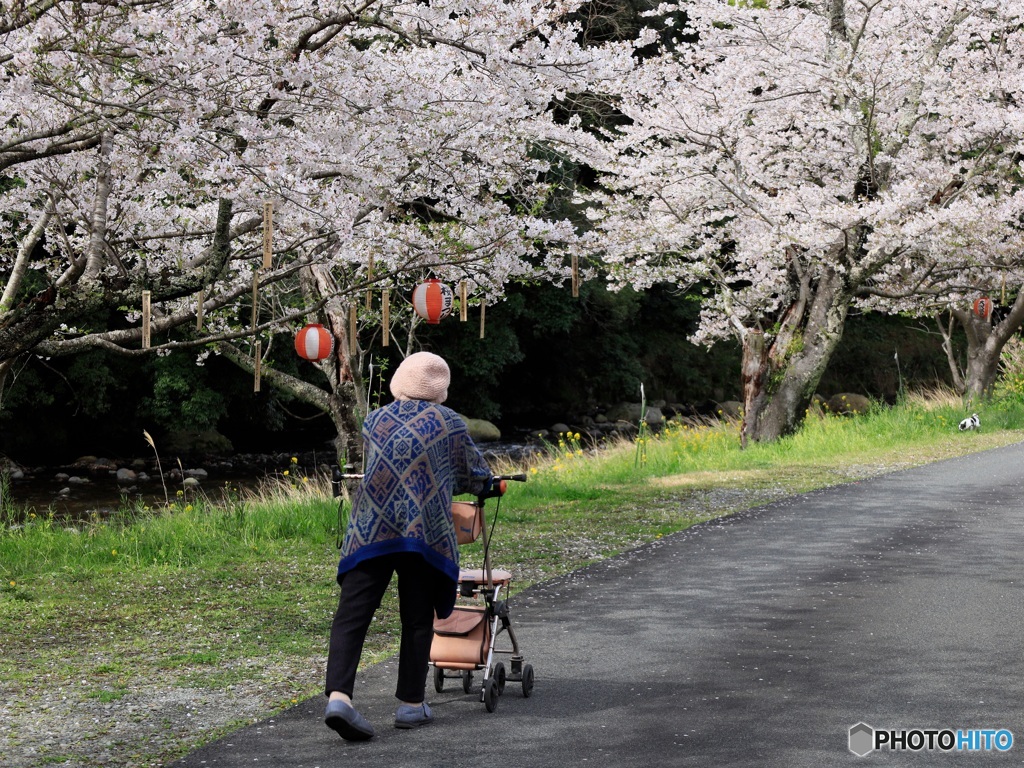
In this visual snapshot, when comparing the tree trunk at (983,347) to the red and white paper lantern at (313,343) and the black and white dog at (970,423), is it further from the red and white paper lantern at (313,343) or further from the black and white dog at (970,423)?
the red and white paper lantern at (313,343)

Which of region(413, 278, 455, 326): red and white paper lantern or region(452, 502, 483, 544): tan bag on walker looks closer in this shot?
region(452, 502, 483, 544): tan bag on walker

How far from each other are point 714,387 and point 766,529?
2805 cm

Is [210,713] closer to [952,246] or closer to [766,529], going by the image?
[766,529]

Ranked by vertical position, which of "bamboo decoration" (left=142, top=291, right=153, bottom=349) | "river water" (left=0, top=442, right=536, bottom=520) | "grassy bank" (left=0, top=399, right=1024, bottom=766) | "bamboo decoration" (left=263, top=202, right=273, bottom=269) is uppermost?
"bamboo decoration" (left=263, top=202, right=273, bottom=269)

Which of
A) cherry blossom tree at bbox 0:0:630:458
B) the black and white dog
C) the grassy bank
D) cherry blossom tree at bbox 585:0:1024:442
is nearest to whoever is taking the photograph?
the grassy bank

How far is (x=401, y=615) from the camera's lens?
502cm

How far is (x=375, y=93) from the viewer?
8.32 meters

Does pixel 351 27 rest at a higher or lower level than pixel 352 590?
higher

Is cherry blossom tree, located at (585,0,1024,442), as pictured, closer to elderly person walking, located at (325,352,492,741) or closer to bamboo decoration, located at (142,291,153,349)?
bamboo decoration, located at (142,291,153,349)

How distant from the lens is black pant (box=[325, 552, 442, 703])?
4875 millimetres

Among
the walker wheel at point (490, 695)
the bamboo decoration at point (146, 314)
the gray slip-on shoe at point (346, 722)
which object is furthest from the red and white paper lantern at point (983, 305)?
the gray slip-on shoe at point (346, 722)

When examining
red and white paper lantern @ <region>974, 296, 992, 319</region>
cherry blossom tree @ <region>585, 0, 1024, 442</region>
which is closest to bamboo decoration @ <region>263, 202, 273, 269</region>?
cherry blossom tree @ <region>585, 0, 1024, 442</region>

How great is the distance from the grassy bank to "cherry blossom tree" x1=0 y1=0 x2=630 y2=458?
1857mm

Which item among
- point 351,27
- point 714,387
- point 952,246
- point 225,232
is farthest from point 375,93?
point 714,387
